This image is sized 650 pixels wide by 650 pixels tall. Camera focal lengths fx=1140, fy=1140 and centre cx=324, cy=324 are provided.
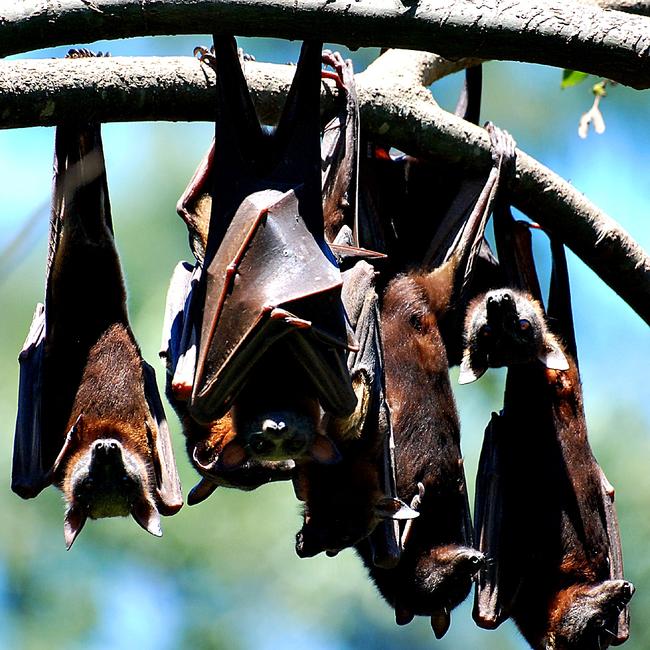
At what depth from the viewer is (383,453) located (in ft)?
25.7

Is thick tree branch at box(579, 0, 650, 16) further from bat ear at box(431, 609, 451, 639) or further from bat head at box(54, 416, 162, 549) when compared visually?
bat head at box(54, 416, 162, 549)

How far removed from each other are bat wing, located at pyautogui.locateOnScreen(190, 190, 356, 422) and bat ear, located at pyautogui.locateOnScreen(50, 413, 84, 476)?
2.03m

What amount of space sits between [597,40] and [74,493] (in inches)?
197

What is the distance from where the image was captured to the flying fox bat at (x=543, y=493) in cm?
945

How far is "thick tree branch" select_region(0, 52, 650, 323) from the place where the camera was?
666cm

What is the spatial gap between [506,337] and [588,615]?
2524 millimetres

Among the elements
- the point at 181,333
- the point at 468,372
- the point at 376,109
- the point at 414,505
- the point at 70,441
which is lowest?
the point at 414,505

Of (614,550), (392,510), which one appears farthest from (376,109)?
(614,550)

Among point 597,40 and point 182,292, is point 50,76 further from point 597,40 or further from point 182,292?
point 597,40

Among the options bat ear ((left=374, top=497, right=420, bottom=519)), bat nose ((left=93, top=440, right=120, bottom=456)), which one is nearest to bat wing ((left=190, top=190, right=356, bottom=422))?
bat ear ((left=374, top=497, right=420, bottom=519))

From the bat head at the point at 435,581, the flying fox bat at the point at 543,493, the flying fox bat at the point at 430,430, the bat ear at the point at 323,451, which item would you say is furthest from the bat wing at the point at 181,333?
the flying fox bat at the point at 543,493

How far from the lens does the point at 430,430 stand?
8.78 meters

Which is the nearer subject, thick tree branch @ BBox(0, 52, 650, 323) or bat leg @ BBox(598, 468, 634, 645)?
thick tree branch @ BBox(0, 52, 650, 323)

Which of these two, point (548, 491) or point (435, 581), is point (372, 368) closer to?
point (435, 581)
